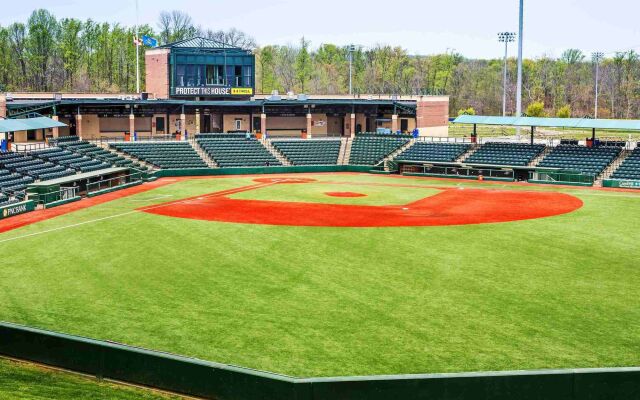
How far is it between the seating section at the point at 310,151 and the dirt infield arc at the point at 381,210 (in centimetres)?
2299

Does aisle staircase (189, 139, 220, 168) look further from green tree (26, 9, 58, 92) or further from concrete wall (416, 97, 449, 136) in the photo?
green tree (26, 9, 58, 92)

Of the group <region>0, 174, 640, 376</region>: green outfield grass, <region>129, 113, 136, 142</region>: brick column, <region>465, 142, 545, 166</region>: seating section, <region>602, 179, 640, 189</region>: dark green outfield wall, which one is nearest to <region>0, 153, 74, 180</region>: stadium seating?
<region>0, 174, 640, 376</region>: green outfield grass

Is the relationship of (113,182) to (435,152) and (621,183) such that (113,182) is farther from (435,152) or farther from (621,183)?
(621,183)

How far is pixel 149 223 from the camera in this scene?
39438 mm

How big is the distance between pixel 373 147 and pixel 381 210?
32712 mm

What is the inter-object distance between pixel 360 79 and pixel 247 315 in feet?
476

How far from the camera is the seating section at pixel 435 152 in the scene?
71188 millimetres

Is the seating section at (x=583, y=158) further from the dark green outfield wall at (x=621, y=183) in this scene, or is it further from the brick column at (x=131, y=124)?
the brick column at (x=131, y=124)

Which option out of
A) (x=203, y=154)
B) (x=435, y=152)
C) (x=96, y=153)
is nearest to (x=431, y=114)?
(x=435, y=152)

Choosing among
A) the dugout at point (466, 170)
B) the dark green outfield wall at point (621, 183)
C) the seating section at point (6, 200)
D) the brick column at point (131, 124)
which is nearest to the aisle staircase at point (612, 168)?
the dark green outfield wall at point (621, 183)

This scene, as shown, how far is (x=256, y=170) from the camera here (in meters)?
71.1

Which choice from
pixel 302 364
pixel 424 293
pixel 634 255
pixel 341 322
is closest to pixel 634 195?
pixel 634 255

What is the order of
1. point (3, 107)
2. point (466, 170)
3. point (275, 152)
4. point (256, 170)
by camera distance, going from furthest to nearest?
point (275, 152), point (256, 170), point (466, 170), point (3, 107)

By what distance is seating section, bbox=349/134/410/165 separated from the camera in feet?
247
